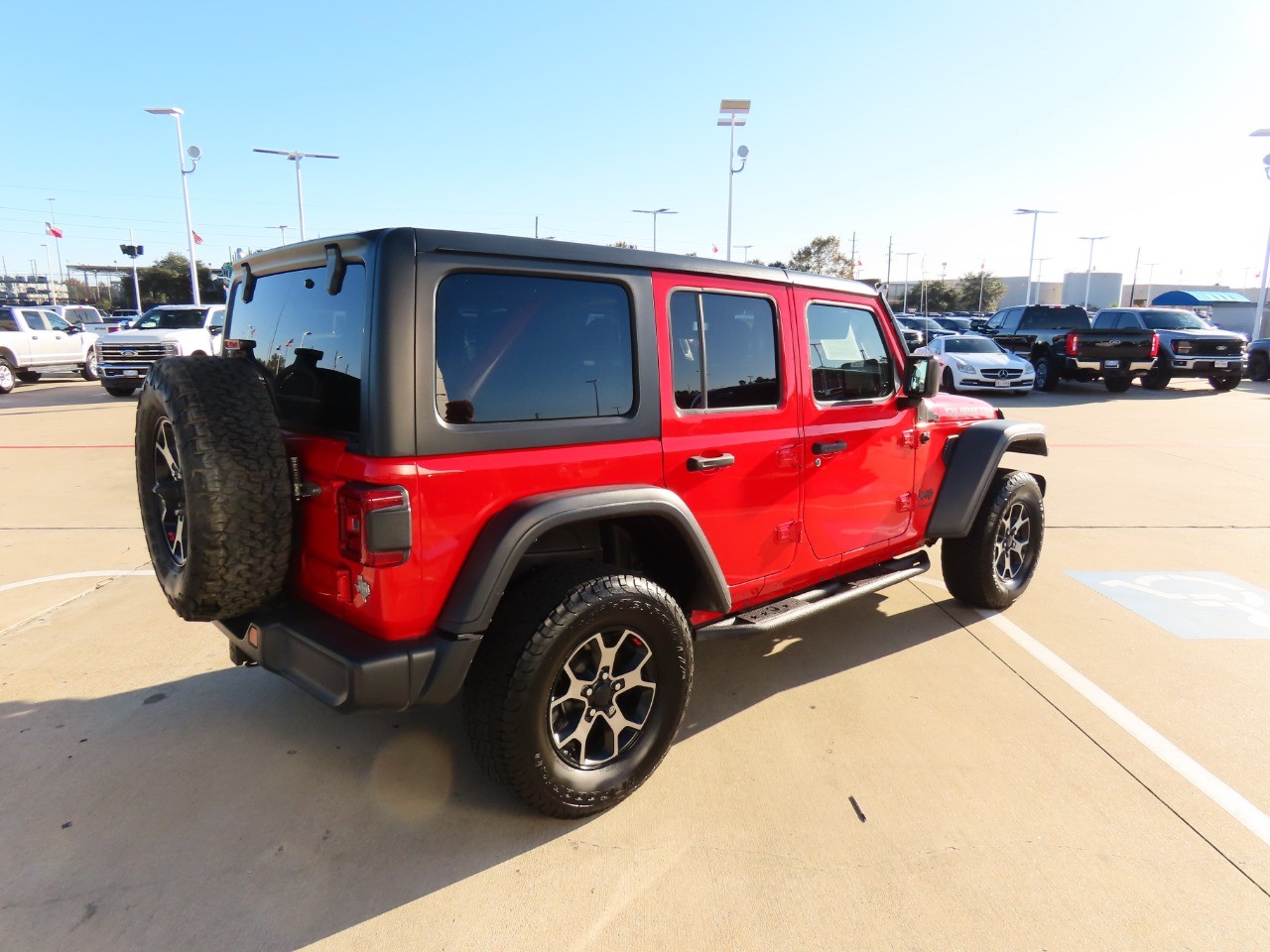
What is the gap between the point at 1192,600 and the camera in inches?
183

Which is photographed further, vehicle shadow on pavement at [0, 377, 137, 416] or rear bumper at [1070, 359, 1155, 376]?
rear bumper at [1070, 359, 1155, 376]

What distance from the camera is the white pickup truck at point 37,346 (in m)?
16.6

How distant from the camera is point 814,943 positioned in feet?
6.89

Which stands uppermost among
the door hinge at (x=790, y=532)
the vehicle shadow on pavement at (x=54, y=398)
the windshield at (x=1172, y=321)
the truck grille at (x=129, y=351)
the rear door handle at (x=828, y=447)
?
the windshield at (x=1172, y=321)

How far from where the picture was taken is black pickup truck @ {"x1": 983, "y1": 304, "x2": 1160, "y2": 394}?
16250mm

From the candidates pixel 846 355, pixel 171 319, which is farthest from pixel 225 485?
pixel 171 319

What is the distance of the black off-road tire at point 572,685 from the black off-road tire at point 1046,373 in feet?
55.8

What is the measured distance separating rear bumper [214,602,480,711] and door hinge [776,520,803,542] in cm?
146

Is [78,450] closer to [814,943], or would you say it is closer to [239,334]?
[239,334]

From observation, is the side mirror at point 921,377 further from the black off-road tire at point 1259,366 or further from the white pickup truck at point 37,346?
the black off-road tire at point 1259,366

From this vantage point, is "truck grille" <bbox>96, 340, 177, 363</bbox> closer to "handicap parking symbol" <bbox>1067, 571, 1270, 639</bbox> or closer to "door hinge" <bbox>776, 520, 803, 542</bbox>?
"door hinge" <bbox>776, 520, 803, 542</bbox>

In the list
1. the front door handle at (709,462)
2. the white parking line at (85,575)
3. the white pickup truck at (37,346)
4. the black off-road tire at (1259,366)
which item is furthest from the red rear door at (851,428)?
the black off-road tire at (1259,366)

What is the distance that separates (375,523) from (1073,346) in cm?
1787

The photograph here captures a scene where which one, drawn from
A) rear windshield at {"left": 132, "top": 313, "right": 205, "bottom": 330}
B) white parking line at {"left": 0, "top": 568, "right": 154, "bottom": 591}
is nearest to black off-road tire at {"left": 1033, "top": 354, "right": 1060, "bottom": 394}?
white parking line at {"left": 0, "top": 568, "right": 154, "bottom": 591}
